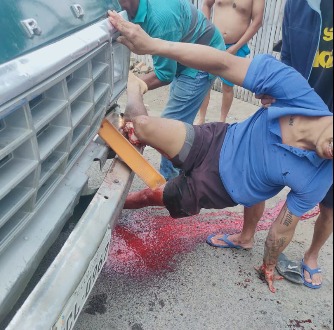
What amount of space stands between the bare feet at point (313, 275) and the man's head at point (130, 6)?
1.99m

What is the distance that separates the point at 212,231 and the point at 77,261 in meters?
1.68

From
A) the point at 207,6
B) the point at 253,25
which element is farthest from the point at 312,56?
the point at 207,6

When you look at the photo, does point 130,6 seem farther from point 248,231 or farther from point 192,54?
point 248,231

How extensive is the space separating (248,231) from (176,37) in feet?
4.84

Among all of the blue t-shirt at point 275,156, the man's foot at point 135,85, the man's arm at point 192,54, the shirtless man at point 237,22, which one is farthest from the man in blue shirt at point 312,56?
the shirtless man at point 237,22

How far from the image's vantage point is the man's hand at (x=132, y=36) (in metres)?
2.12

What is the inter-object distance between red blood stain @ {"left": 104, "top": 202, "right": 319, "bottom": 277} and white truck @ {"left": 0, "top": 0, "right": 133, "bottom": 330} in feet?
2.66

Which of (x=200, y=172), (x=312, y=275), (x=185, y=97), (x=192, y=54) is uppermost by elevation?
(x=192, y=54)

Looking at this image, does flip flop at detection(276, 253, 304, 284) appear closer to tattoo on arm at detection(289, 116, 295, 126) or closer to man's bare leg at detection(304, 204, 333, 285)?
man's bare leg at detection(304, 204, 333, 285)

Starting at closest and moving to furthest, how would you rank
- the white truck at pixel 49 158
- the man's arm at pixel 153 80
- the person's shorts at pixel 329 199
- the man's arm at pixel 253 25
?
the white truck at pixel 49 158 < the person's shorts at pixel 329 199 < the man's arm at pixel 153 80 < the man's arm at pixel 253 25

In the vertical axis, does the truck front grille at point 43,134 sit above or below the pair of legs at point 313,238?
above

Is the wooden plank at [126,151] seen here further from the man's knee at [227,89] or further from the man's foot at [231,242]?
the man's knee at [227,89]

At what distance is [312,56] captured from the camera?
243cm

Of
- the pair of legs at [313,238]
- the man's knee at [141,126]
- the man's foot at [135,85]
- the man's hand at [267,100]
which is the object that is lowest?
the pair of legs at [313,238]
